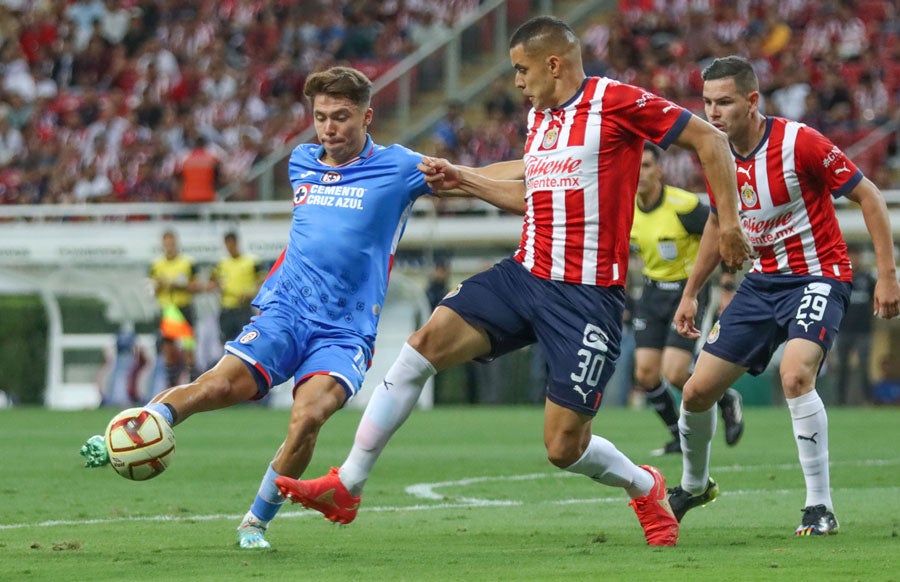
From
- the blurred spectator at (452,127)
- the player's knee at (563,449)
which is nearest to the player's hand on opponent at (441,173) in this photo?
the player's knee at (563,449)

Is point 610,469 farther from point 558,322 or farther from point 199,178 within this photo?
point 199,178

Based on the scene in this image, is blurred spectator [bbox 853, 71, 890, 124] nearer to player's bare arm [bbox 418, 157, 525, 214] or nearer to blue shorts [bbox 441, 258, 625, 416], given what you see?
player's bare arm [bbox 418, 157, 525, 214]

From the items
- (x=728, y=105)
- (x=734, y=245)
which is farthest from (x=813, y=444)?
(x=728, y=105)

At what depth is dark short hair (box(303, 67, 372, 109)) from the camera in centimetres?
738

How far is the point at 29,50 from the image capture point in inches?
1208

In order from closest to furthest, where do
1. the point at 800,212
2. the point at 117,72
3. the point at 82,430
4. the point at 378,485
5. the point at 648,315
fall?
the point at 800,212
the point at 378,485
the point at 648,315
the point at 82,430
the point at 117,72

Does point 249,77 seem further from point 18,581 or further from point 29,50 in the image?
point 18,581

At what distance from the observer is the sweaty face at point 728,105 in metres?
7.95

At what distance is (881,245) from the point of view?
779 cm

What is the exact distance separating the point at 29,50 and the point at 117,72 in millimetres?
2231

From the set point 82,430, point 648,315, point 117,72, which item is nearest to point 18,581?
point 648,315

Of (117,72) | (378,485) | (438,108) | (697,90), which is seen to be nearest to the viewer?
(378,485)

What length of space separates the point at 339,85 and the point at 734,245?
1.98 meters

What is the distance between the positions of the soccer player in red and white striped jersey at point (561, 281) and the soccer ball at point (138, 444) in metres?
0.73
